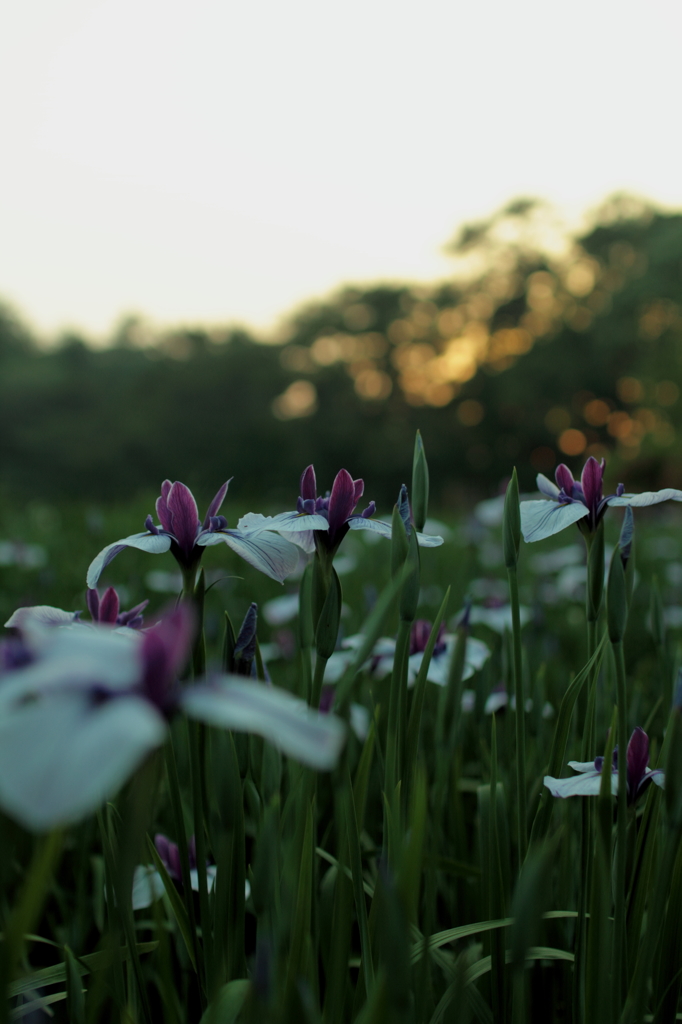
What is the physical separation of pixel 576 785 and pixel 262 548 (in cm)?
46

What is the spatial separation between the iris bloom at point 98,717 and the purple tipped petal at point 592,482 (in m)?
0.67

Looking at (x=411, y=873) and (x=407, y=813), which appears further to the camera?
(x=407, y=813)

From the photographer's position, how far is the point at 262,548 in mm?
882

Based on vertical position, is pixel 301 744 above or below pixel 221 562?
below

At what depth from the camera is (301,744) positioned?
399 mm

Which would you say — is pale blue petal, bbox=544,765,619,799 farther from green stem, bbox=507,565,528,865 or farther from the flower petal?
the flower petal

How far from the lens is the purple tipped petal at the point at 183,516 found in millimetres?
876

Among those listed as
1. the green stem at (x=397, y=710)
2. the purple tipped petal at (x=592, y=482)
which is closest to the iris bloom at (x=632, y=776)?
the green stem at (x=397, y=710)

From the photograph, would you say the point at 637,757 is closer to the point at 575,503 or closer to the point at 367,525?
the point at 575,503

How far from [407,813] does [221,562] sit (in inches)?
130

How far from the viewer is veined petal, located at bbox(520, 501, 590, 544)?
3.04 ft

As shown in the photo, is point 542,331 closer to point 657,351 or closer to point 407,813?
point 657,351

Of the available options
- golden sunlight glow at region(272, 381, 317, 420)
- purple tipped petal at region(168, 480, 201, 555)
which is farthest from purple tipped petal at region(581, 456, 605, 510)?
golden sunlight glow at region(272, 381, 317, 420)

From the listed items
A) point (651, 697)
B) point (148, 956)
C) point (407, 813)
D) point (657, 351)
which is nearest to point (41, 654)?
point (407, 813)
